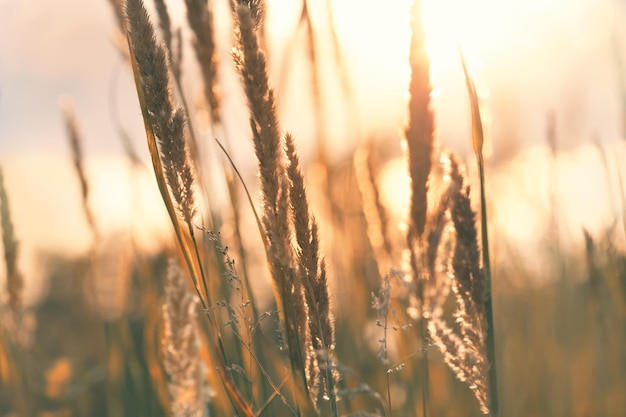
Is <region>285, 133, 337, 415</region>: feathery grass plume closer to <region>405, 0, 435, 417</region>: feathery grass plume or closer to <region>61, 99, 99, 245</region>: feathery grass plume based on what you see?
<region>405, 0, 435, 417</region>: feathery grass plume

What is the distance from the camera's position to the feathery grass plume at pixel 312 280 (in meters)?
1.20

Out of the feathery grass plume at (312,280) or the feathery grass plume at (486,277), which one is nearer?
the feathery grass plume at (312,280)

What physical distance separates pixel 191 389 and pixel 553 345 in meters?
1.98

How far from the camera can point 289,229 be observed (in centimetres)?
122

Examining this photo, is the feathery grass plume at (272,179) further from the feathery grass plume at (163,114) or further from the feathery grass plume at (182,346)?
the feathery grass plume at (182,346)

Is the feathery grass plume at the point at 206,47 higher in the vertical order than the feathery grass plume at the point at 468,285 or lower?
higher

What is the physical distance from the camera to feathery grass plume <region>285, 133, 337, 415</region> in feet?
3.95

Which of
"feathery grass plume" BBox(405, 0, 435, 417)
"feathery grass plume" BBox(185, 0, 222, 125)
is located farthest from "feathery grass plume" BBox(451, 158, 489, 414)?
"feathery grass plume" BBox(185, 0, 222, 125)

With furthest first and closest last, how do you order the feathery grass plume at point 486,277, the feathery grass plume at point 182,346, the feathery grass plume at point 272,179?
the feathery grass plume at point 182,346, the feathery grass plume at point 486,277, the feathery grass plume at point 272,179

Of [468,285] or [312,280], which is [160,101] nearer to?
[312,280]

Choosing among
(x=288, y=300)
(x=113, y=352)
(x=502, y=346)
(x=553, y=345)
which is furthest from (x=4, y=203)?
(x=553, y=345)

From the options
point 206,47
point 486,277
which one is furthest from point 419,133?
point 206,47

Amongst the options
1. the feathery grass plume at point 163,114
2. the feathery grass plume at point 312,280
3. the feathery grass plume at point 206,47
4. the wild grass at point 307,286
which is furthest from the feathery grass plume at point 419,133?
the feathery grass plume at point 206,47

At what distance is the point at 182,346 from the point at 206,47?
798mm
